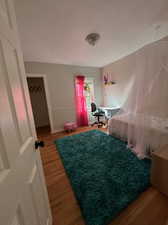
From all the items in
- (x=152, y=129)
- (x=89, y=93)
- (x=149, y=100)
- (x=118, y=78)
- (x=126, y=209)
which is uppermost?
(x=118, y=78)

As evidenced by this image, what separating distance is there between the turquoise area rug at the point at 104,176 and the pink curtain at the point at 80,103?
177 cm

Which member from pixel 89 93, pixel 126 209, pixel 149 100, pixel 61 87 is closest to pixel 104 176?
pixel 126 209

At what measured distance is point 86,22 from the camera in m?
1.66

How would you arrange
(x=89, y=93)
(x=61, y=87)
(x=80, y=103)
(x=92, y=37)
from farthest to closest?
(x=89, y=93) < (x=80, y=103) < (x=61, y=87) < (x=92, y=37)

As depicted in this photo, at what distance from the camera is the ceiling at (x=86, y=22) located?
53.4 inches

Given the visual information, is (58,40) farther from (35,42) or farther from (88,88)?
(88,88)

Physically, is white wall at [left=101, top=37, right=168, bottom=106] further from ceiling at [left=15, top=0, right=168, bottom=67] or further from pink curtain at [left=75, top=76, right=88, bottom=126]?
pink curtain at [left=75, top=76, right=88, bottom=126]

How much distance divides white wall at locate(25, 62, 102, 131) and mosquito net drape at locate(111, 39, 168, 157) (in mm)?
2398

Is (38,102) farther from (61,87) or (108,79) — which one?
(108,79)

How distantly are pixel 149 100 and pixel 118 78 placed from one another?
2.41m

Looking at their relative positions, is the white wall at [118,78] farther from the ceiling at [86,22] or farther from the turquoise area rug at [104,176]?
the turquoise area rug at [104,176]

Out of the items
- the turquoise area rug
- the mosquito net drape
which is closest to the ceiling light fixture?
the mosquito net drape

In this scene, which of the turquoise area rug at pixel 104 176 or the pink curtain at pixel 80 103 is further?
the pink curtain at pixel 80 103

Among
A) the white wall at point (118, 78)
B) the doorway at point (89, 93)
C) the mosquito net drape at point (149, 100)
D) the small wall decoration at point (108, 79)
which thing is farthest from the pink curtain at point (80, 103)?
the mosquito net drape at point (149, 100)
